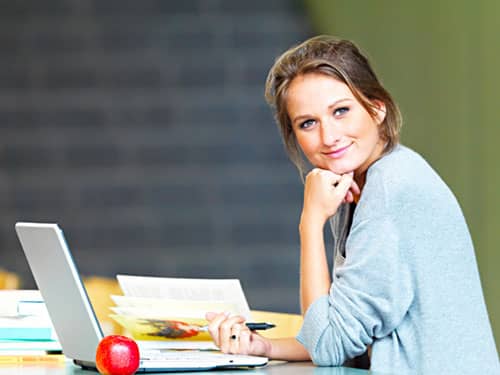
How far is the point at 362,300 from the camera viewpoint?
149 centimetres

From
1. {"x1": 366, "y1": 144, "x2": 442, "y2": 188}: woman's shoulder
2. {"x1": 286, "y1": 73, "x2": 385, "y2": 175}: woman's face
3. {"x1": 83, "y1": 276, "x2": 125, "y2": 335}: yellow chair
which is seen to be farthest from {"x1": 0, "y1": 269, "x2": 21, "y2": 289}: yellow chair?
{"x1": 366, "y1": 144, "x2": 442, "y2": 188}: woman's shoulder

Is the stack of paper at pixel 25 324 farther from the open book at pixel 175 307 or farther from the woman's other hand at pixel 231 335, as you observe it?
the woman's other hand at pixel 231 335

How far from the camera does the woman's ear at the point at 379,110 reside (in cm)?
168

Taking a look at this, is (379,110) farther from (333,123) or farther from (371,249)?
(371,249)

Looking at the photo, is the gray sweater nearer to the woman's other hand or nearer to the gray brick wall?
the woman's other hand

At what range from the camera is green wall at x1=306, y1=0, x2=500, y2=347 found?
367 cm

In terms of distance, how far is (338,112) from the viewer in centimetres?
165

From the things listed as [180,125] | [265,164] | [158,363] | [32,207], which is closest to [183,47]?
[180,125]

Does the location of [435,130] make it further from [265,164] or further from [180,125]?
[180,125]

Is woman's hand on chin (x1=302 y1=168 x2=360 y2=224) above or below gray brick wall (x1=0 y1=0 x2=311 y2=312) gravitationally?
below

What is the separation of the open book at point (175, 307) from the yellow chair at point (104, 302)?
26 centimetres

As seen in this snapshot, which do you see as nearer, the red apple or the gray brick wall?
the red apple

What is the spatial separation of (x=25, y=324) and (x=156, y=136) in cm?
273

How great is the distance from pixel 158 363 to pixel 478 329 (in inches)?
20.3
